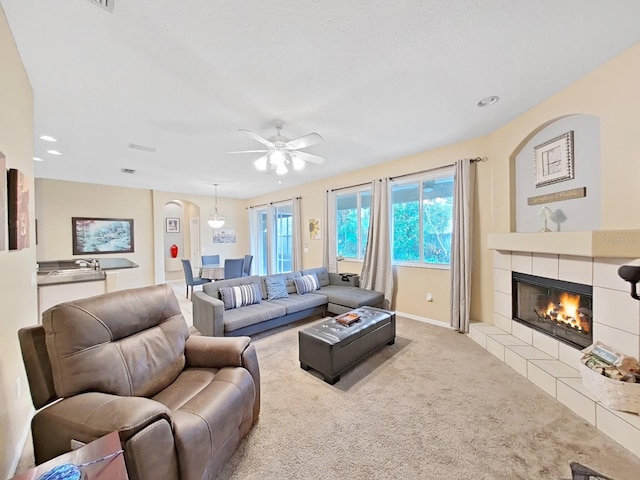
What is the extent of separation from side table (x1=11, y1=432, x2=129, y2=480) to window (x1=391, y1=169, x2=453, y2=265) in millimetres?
4017

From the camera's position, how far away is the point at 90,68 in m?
1.96

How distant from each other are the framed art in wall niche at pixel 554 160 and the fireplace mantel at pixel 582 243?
0.63 meters

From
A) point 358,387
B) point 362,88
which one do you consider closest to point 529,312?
point 358,387

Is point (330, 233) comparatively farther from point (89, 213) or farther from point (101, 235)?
point (89, 213)

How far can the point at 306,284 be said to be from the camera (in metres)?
4.45

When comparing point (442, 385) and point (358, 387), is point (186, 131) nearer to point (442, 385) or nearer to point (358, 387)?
point (358, 387)

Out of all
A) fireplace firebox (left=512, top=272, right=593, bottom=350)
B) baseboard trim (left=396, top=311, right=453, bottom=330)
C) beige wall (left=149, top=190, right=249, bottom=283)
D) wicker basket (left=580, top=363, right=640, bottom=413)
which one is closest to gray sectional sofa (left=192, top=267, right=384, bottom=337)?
baseboard trim (left=396, top=311, right=453, bottom=330)

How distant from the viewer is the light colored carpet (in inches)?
59.6

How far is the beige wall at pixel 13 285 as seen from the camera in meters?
1.46

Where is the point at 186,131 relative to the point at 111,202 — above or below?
above

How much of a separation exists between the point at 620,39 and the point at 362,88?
180 centimetres

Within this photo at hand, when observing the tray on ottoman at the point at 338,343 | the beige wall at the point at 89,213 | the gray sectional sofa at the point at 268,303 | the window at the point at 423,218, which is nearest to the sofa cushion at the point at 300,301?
the gray sectional sofa at the point at 268,303

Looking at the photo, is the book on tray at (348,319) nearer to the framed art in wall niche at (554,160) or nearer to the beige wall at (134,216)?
the framed art in wall niche at (554,160)

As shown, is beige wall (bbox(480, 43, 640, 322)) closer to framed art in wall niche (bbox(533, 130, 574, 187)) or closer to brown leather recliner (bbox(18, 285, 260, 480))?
framed art in wall niche (bbox(533, 130, 574, 187))
